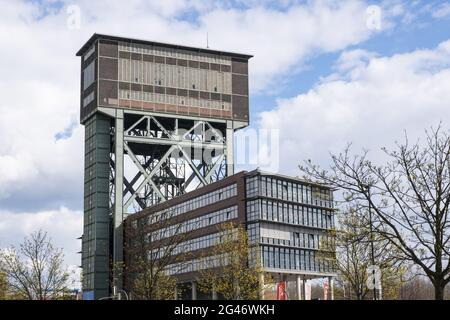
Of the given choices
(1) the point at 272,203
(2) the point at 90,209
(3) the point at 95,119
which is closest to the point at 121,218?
(2) the point at 90,209

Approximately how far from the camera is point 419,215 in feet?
98.7

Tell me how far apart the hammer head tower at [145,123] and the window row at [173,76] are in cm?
19

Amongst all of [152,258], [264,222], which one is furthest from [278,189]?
[152,258]

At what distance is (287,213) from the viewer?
403 ft

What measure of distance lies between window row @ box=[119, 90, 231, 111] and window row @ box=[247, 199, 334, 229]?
32.0 metres

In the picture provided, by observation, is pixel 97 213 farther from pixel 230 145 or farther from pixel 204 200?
pixel 230 145

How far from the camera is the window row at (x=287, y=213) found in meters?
117

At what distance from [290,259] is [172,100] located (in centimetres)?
4190

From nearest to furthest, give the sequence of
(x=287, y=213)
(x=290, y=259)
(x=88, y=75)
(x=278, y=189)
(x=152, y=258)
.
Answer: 1. (x=152, y=258)
2. (x=290, y=259)
3. (x=278, y=189)
4. (x=287, y=213)
5. (x=88, y=75)

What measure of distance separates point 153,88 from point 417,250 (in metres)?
116

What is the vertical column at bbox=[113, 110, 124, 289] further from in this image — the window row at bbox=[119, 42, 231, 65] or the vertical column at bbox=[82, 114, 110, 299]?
the window row at bbox=[119, 42, 231, 65]

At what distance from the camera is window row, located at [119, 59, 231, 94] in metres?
141

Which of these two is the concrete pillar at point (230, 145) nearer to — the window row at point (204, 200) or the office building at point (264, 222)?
the window row at point (204, 200)

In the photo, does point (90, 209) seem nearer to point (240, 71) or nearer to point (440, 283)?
point (240, 71)
